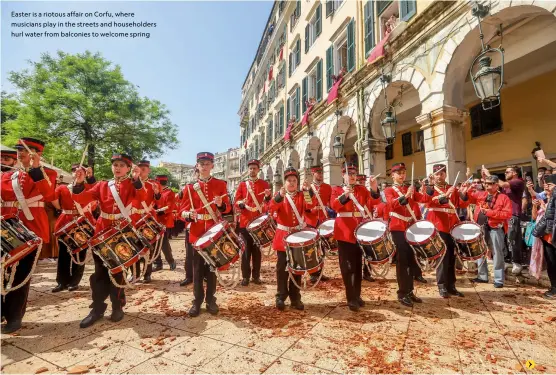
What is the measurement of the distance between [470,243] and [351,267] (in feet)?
6.99

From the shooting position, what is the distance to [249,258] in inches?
226

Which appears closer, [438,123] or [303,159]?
[438,123]

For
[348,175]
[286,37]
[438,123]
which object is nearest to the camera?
[348,175]

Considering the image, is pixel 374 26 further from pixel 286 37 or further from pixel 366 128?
pixel 286 37

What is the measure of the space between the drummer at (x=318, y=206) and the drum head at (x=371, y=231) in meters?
1.22

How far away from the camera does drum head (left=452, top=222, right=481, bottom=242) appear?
4664mm

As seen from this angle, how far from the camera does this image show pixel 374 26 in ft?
34.3

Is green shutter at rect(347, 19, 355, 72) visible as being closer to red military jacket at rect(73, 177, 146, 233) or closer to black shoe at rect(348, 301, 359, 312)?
black shoe at rect(348, 301, 359, 312)

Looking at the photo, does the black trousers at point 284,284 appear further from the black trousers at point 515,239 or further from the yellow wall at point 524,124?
the yellow wall at point 524,124

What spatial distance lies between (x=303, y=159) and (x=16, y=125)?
17542 millimetres

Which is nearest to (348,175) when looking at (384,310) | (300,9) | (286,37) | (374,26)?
(384,310)

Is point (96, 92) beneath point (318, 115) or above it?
above

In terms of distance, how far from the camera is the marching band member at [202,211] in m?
3.99

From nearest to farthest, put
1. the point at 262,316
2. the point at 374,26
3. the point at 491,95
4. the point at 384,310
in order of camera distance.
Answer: the point at 262,316 < the point at 384,310 < the point at 491,95 < the point at 374,26
